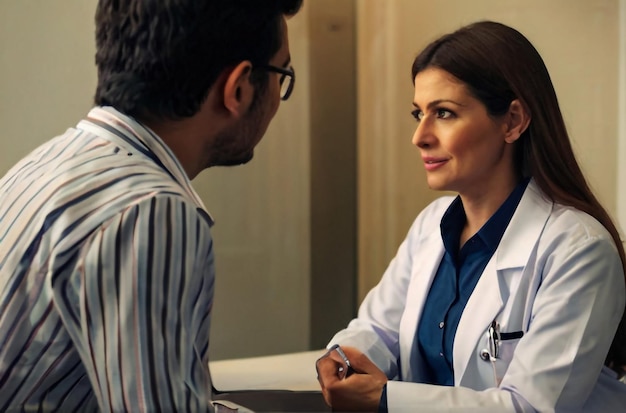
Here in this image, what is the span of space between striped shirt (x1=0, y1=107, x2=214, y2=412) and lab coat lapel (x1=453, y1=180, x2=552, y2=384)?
419mm

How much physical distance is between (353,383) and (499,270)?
0.22 metres

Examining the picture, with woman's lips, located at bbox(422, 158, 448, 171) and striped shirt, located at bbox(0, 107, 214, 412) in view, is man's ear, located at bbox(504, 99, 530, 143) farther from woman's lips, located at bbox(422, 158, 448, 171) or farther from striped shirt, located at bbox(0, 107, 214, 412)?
striped shirt, located at bbox(0, 107, 214, 412)

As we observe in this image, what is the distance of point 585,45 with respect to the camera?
44.5 inches

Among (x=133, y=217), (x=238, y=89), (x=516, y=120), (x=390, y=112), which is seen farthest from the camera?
(x=390, y=112)

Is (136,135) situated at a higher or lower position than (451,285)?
higher

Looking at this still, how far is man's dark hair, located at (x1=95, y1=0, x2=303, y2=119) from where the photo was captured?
0.60 metres

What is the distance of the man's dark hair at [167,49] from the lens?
595mm

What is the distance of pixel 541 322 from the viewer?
81 cm

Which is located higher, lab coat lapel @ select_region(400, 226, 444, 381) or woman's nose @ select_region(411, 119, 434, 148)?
woman's nose @ select_region(411, 119, 434, 148)

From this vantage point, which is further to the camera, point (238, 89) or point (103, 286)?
point (238, 89)

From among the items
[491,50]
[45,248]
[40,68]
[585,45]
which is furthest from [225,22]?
[585,45]

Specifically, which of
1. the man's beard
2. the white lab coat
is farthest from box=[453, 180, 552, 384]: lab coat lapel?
the man's beard

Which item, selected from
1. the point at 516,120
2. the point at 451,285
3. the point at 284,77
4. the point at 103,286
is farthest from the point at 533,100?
the point at 103,286

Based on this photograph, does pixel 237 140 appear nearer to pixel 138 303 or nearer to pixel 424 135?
pixel 138 303
